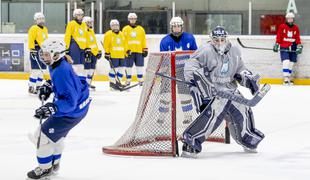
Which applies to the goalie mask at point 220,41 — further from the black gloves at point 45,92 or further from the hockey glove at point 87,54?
the hockey glove at point 87,54

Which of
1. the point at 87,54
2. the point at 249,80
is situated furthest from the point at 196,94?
the point at 87,54

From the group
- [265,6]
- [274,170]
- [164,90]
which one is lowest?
[274,170]

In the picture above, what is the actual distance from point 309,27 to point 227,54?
9153 mm

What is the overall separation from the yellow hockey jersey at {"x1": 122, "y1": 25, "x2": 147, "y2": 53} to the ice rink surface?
138 inches

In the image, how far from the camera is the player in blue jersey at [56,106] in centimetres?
480

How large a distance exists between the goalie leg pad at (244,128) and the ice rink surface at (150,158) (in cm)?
10

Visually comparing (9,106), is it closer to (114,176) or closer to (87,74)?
(87,74)

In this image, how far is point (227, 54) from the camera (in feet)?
19.5

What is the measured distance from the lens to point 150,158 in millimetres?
5883

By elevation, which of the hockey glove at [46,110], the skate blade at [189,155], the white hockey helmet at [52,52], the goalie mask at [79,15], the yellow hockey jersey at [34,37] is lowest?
the skate blade at [189,155]

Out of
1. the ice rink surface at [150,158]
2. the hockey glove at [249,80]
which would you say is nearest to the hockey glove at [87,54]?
the ice rink surface at [150,158]

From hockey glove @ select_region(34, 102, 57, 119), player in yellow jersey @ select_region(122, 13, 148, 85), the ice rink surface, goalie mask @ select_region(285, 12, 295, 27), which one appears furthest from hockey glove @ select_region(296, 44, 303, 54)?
hockey glove @ select_region(34, 102, 57, 119)

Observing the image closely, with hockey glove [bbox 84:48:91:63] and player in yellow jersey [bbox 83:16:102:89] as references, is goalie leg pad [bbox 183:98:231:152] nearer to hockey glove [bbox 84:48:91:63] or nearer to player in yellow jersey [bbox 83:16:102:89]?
hockey glove [bbox 84:48:91:63]

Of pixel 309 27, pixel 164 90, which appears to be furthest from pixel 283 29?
pixel 164 90
